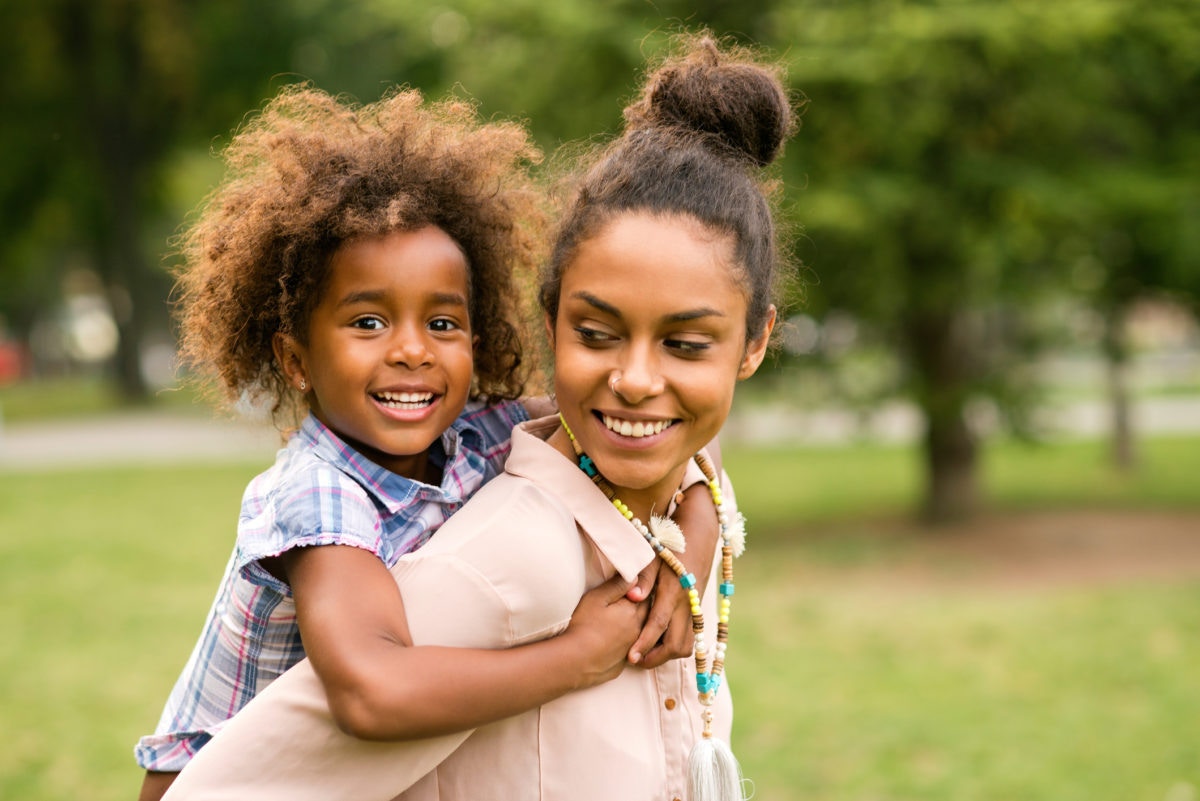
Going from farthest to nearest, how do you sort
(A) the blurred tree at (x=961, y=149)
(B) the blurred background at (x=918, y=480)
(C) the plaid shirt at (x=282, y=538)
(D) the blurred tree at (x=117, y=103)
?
(D) the blurred tree at (x=117, y=103) → (A) the blurred tree at (x=961, y=149) → (B) the blurred background at (x=918, y=480) → (C) the plaid shirt at (x=282, y=538)

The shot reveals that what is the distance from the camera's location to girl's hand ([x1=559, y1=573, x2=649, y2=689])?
1.75m

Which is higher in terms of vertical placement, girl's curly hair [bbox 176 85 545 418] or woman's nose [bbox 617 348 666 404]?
girl's curly hair [bbox 176 85 545 418]

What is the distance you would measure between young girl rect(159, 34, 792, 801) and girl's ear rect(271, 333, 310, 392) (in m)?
0.53

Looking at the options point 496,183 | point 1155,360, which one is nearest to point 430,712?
point 496,183

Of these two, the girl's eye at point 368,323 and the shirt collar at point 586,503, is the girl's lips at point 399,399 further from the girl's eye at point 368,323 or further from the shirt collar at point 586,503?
the shirt collar at point 586,503

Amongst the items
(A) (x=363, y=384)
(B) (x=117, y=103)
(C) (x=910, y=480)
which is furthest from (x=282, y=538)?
(B) (x=117, y=103)

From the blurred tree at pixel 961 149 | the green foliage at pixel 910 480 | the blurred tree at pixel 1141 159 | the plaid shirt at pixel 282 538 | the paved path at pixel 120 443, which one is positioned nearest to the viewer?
the plaid shirt at pixel 282 538

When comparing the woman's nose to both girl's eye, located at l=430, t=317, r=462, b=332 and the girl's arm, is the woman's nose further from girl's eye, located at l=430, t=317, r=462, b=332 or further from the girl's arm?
girl's eye, located at l=430, t=317, r=462, b=332

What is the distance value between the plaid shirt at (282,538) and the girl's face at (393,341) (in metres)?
0.07

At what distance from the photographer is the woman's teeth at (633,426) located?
1.80 m

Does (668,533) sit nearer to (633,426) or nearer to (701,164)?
(633,426)

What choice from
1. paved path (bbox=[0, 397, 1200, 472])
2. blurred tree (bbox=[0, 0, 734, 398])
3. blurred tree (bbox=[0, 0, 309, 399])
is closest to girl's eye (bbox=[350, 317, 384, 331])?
blurred tree (bbox=[0, 0, 734, 398])

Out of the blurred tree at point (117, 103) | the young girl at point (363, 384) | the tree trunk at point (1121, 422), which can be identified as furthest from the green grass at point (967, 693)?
the blurred tree at point (117, 103)

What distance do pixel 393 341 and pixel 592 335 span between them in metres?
0.45
